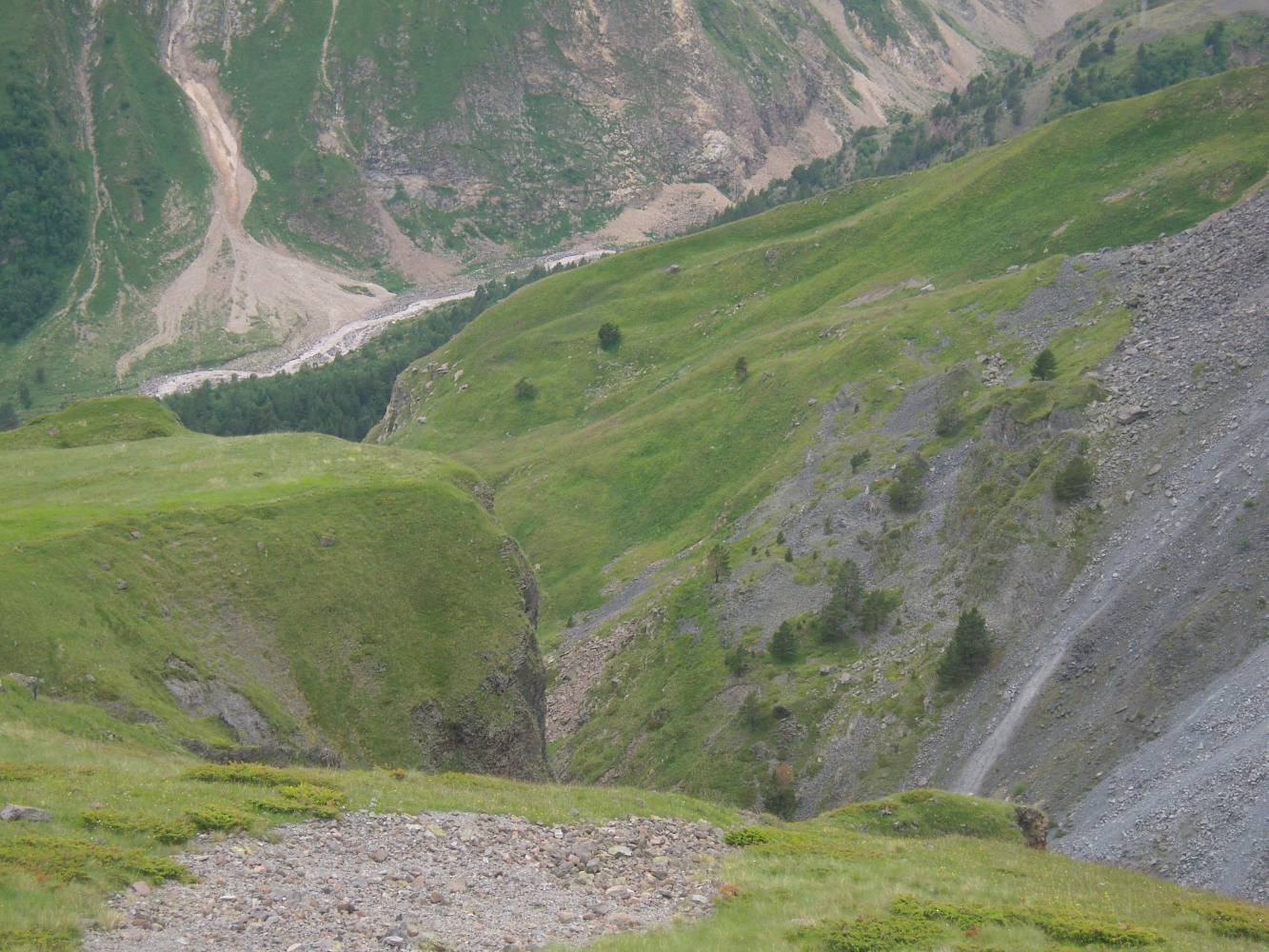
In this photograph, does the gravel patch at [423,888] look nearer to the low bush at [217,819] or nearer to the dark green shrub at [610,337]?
the low bush at [217,819]

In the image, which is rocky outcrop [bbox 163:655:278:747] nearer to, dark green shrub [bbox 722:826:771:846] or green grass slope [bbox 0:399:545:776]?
green grass slope [bbox 0:399:545:776]

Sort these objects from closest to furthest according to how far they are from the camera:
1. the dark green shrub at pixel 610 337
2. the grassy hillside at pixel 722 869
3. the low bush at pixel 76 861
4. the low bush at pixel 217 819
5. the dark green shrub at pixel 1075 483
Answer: the low bush at pixel 76 861 < the grassy hillside at pixel 722 869 < the low bush at pixel 217 819 < the dark green shrub at pixel 1075 483 < the dark green shrub at pixel 610 337

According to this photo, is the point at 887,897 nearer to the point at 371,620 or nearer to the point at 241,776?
the point at 241,776

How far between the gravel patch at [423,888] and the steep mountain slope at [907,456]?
22.4m

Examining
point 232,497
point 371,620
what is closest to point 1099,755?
point 371,620

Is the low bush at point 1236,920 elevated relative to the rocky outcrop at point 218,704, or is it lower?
lower

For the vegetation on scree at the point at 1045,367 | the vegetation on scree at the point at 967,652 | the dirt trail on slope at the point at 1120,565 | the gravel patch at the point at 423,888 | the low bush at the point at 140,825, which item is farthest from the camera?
the vegetation on scree at the point at 1045,367

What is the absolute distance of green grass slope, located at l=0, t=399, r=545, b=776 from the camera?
141 feet

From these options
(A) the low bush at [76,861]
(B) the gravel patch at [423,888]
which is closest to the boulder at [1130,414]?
(B) the gravel patch at [423,888]

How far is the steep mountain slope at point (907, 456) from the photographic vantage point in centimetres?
5825

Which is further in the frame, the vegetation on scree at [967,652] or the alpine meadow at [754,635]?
the vegetation on scree at [967,652]

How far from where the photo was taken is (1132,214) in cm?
10856

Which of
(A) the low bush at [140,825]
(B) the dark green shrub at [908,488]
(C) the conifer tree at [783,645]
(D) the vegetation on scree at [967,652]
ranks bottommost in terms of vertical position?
(C) the conifer tree at [783,645]

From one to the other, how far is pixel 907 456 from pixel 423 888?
2702 inches
